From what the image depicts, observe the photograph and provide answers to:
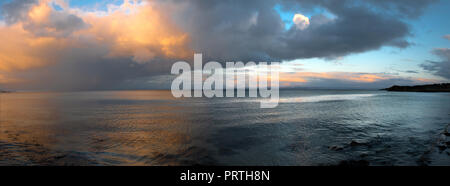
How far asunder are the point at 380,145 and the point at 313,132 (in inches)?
207

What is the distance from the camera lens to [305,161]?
1126 cm

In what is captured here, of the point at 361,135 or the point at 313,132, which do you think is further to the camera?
the point at 313,132

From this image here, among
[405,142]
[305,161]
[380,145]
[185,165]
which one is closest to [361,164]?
[305,161]
